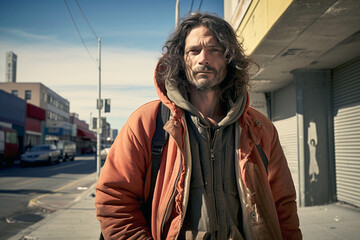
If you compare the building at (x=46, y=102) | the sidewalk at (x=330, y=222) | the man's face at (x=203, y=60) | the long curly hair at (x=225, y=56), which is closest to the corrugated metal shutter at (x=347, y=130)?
the sidewalk at (x=330, y=222)

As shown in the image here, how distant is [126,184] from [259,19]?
5.27 m

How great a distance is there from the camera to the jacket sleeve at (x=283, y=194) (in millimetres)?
1967

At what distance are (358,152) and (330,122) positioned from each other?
109 cm

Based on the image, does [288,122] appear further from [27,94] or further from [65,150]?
[27,94]

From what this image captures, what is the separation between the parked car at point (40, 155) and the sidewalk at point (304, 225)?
1664cm

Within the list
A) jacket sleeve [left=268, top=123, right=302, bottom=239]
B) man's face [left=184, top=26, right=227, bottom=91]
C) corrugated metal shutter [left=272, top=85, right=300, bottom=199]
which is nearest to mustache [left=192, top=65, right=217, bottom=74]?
man's face [left=184, top=26, right=227, bottom=91]

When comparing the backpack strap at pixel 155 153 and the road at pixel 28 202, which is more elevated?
the backpack strap at pixel 155 153

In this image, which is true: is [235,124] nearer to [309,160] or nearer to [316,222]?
[316,222]

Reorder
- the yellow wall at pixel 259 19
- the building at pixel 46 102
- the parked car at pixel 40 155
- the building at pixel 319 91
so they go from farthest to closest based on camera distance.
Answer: the building at pixel 46 102
the parked car at pixel 40 155
the building at pixel 319 91
the yellow wall at pixel 259 19

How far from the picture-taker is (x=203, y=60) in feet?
6.63

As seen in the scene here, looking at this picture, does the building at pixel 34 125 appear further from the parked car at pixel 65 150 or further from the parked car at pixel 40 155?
the parked car at pixel 40 155

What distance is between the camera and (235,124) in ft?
6.61

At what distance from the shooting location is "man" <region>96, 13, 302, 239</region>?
1.74 m

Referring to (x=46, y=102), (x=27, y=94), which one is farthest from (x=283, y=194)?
(x=46, y=102)
